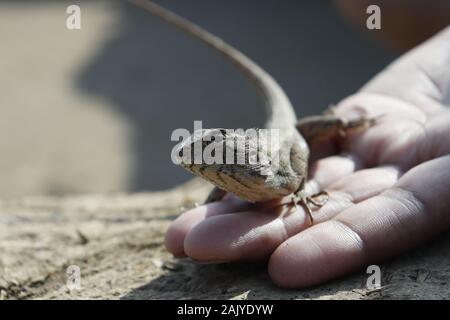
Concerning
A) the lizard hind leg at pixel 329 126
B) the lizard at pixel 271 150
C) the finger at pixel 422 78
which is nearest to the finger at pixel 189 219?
the lizard at pixel 271 150

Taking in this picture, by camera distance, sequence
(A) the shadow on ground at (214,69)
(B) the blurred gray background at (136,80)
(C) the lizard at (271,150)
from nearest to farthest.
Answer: (C) the lizard at (271,150) → (B) the blurred gray background at (136,80) → (A) the shadow on ground at (214,69)

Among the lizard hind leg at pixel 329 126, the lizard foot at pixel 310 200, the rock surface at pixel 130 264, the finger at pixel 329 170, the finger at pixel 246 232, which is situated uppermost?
the lizard hind leg at pixel 329 126

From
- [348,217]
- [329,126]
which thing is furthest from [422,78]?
[348,217]

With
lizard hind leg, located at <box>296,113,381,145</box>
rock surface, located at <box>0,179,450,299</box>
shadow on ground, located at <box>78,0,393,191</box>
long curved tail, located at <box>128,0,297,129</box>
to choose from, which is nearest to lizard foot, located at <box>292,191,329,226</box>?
rock surface, located at <box>0,179,450,299</box>

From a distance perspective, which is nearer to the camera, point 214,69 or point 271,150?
point 271,150

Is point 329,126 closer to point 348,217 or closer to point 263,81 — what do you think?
point 263,81

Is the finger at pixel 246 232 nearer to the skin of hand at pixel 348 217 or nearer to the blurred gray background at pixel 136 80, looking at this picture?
the skin of hand at pixel 348 217

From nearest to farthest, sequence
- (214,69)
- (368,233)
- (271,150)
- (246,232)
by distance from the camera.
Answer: (368,233) < (246,232) < (271,150) < (214,69)
